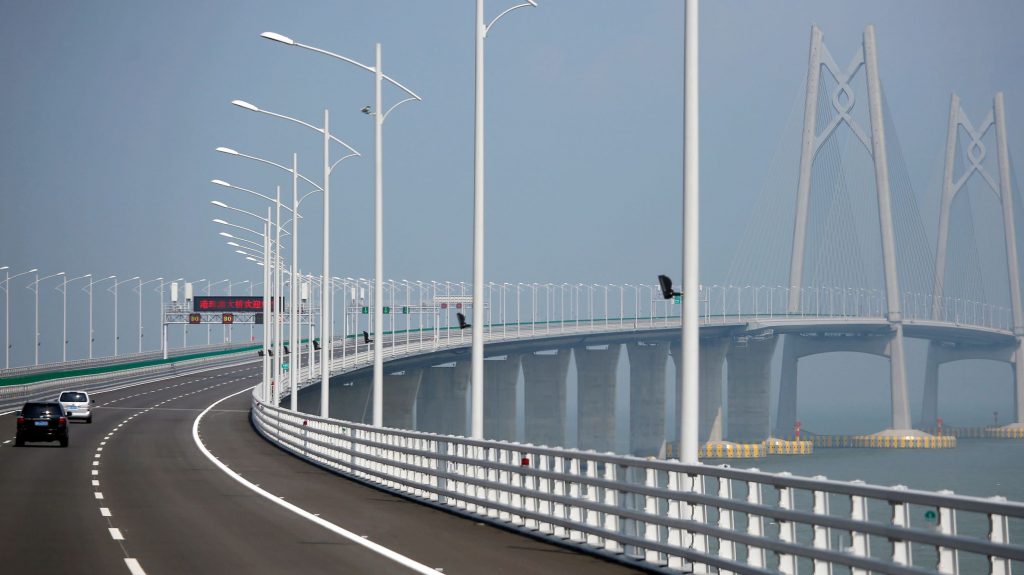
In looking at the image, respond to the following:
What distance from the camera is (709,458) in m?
142

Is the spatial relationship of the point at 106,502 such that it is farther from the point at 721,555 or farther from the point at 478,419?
the point at 721,555

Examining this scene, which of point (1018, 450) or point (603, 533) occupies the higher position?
point (603, 533)

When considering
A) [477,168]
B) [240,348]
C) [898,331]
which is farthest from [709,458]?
[477,168]

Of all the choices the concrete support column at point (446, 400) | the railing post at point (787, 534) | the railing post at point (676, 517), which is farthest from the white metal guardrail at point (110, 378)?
the railing post at point (787, 534)

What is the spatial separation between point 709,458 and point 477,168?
11731 centimetres

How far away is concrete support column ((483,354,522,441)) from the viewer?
136m

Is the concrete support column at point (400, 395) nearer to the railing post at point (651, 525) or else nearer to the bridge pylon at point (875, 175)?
the bridge pylon at point (875, 175)

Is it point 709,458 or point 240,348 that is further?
point 240,348

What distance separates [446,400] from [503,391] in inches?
247

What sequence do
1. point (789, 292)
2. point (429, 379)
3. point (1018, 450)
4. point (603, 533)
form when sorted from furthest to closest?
point (1018, 450) < point (429, 379) < point (789, 292) < point (603, 533)

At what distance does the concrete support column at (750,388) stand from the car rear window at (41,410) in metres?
101

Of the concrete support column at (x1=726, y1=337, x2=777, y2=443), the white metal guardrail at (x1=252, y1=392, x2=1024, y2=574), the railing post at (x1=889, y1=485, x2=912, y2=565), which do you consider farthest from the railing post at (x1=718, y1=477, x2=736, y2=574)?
the concrete support column at (x1=726, y1=337, x2=777, y2=443)

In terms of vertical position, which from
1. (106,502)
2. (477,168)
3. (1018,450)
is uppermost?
(477,168)

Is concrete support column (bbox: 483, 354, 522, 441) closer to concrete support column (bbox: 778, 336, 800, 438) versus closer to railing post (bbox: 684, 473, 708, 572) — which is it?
concrete support column (bbox: 778, 336, 800, 438)
